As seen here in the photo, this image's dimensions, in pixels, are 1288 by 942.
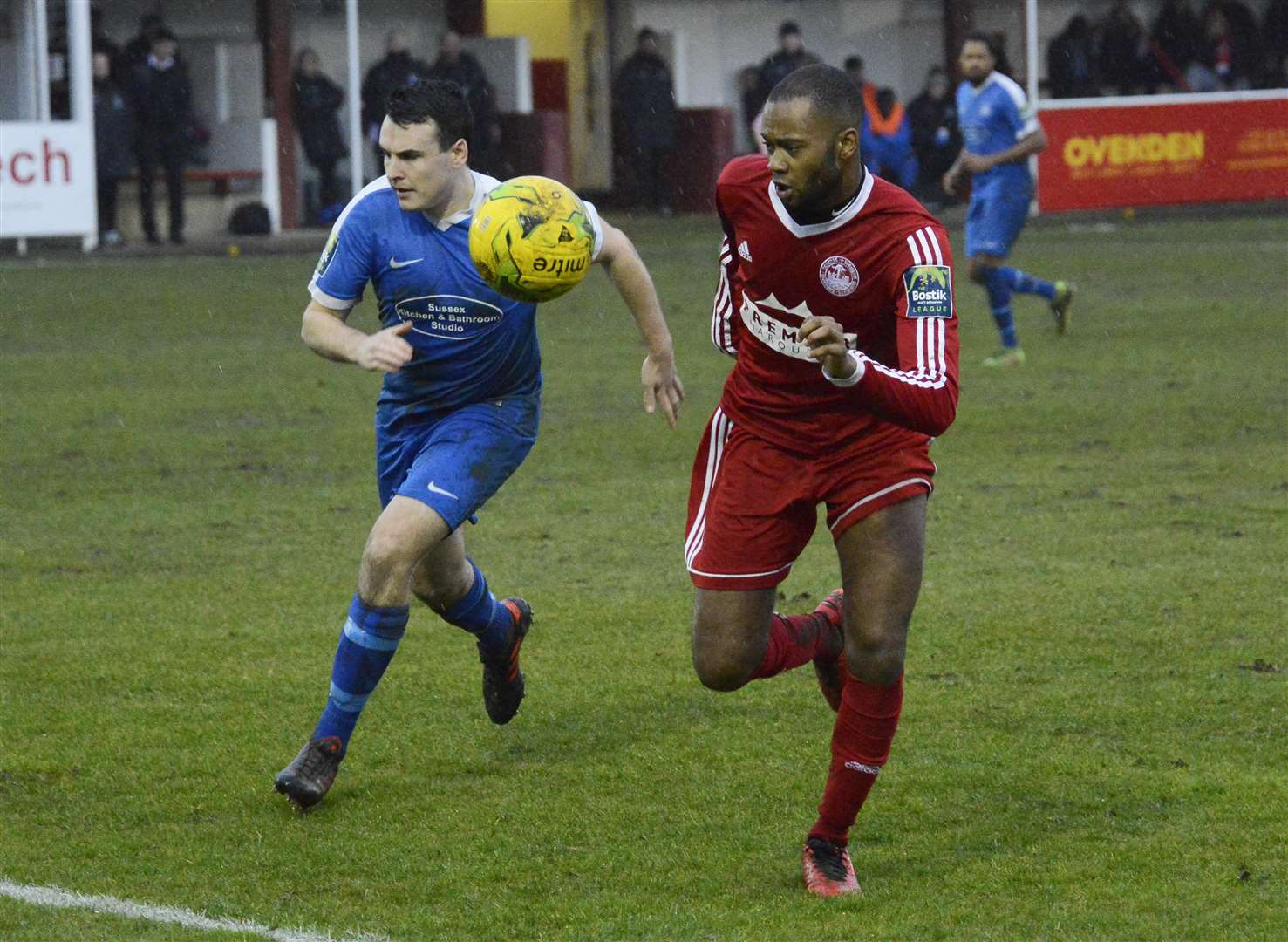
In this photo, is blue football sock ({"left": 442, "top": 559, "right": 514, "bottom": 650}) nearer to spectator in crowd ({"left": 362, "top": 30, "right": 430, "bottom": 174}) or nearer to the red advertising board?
spectator in crowd ({"left": 362, "top": 30, "right": 430, "bottom": 174})

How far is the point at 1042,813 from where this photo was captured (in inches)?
211

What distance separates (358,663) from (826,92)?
6.54ft

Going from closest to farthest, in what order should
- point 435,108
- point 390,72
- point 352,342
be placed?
point 352,342 < point 435,108 < point 390,72

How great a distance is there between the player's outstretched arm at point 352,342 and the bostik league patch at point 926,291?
4.23 feet

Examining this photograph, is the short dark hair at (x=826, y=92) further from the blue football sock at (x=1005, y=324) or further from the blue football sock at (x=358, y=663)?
the blue football sock at (x=1005, y=324)

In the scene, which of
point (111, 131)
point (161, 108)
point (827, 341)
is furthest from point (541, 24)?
point (827, 341)

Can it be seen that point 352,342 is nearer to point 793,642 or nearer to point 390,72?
point 793,642

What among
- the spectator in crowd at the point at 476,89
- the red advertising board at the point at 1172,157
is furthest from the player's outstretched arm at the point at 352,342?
the red advertising board at the point at 1172,157

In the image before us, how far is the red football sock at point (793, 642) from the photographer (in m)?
5.42

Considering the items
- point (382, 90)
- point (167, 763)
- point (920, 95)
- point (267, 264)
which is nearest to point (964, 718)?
point (167, 763)

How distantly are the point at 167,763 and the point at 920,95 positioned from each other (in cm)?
2488

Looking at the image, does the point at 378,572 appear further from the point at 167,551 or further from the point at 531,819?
the point at 167,551

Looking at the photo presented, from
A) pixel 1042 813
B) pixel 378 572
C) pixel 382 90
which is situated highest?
pixel 382 90

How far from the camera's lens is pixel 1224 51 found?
29203mm
